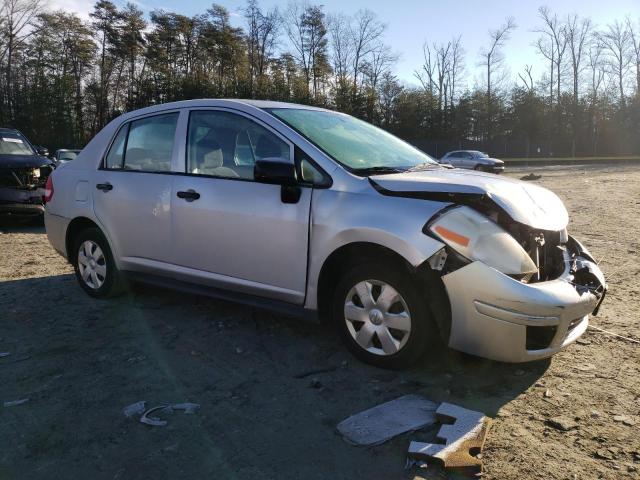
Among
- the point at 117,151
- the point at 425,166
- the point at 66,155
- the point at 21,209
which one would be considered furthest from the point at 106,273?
the point at 66,155

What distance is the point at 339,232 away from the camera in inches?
136

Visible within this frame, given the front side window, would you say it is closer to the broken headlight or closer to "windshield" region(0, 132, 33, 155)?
the broken headlight

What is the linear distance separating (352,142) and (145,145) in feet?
6.30

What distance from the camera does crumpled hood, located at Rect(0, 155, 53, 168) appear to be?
9.73 meters

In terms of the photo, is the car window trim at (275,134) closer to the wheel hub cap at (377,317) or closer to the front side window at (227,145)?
the front side window at (227,145)

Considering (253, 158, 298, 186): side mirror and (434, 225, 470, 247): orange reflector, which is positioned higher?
(253, 158, 298, 186): side mirror

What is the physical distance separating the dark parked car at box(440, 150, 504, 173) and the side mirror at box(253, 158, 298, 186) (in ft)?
96.1

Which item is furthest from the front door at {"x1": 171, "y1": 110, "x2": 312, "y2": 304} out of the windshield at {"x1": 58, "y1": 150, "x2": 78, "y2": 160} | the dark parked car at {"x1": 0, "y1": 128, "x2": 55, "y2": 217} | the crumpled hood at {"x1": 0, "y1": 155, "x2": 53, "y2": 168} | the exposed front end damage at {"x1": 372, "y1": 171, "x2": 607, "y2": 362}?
the windshield at {"x1": 58, "y1": 150, "x2": 78, "y2": 160}

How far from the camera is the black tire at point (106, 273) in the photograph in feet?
16.4

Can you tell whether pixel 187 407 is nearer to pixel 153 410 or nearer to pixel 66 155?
pixel 153 410

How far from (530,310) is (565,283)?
1.34 feet

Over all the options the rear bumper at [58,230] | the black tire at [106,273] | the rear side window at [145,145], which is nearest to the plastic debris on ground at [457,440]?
the rear side window at [145,145]

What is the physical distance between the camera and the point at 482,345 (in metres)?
3.14

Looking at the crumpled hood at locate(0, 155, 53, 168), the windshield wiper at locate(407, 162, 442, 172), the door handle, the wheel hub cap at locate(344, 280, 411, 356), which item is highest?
the crumpled hood at locate(0, 155, 53, 168)
